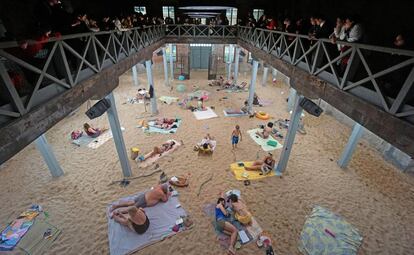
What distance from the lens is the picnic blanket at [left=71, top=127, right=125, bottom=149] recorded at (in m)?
8.57

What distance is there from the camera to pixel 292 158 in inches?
318

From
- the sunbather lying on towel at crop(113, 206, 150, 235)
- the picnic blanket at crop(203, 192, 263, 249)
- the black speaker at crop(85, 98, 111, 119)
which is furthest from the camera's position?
the picnic blanket at crop(203, 192, 263, 249)

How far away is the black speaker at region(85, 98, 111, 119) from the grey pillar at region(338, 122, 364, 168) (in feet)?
25.3

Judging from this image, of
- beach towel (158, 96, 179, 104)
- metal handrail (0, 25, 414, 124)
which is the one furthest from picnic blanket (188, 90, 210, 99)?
metal handrail (0, 25, 414, 124)

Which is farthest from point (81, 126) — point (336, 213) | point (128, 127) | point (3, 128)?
point (336, 213)

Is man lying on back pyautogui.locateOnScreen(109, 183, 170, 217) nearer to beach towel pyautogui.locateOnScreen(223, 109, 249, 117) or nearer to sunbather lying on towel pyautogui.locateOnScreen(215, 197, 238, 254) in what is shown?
sunbather lying on towel pyautogui.locateOnScreen(215, 197, 238, 254)

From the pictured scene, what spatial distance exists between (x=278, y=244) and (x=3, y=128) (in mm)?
5783

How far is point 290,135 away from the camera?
6418 millimetres

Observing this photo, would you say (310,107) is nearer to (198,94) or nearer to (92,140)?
(92,140)

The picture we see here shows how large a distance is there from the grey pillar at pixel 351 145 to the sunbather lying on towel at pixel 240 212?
Answer: 453cm

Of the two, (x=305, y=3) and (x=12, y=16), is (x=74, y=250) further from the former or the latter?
(x=305, y=3)

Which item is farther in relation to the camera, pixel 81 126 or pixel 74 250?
pixel 81 126

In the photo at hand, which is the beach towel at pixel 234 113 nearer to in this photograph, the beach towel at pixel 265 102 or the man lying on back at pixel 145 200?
the beach towel at pixel 265 102

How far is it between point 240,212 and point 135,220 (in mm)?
2757
